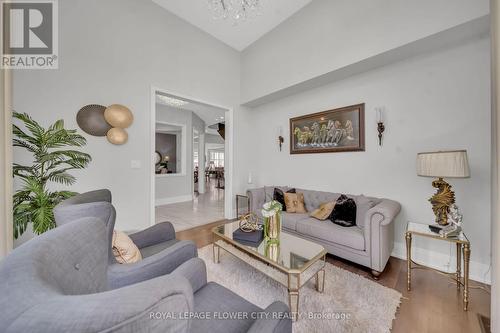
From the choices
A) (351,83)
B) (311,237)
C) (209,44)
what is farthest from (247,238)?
(209,44)

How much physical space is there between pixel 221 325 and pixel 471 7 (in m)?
3.37

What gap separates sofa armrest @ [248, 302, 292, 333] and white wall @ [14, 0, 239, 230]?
2.71 m

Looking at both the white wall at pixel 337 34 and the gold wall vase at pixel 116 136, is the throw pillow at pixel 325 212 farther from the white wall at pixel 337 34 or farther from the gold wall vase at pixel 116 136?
the gold wall vase at pixel 116 136

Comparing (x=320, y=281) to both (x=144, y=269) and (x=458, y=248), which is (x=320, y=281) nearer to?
(x=458, y=248)

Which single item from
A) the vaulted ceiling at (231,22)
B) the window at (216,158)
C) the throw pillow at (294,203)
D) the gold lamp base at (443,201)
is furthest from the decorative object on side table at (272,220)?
the window at (216,158)

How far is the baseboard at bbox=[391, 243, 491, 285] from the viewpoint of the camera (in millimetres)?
2006

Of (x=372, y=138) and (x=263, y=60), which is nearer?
(x=372, y=138)

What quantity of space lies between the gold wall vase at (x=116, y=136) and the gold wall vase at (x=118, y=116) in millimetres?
71

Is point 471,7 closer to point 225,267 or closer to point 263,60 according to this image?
point 263,60

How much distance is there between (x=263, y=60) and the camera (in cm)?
382

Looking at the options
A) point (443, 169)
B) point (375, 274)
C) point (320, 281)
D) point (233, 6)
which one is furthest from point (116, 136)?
point (443, 169)

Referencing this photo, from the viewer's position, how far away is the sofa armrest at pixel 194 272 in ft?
3.71

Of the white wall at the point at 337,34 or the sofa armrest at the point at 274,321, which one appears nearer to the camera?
the sofa armrest at the point at 274,321

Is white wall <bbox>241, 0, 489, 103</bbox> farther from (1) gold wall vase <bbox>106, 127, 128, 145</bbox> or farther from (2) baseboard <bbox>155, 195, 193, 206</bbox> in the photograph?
(2) baseboard <bbox>155, 195, 193, 206</bbox>
